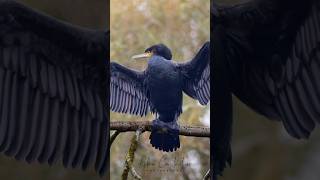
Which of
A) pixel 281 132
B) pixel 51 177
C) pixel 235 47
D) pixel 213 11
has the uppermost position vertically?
pixel 213 11

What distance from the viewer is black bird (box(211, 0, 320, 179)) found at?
3895 mm

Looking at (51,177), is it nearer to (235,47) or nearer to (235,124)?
(235,124)

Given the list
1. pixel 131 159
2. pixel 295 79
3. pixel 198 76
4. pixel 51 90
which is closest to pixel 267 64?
pixel 295 79

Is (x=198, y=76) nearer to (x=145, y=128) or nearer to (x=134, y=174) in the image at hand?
(x=145, y=128)

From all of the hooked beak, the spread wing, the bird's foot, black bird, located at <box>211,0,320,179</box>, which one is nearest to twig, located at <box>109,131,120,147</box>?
the bird's foot

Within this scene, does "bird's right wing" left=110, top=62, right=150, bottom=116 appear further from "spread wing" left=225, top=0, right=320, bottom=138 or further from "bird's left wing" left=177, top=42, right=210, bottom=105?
"spread wing" left=225, top=0, right=320, bottom=138

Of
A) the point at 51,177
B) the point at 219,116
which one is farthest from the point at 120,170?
the point at 219,116

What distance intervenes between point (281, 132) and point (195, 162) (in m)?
0.63

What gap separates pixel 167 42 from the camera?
3.94 m

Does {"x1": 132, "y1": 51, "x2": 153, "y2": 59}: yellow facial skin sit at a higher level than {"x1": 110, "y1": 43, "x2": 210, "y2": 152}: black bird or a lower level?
higher

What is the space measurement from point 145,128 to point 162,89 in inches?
11.8

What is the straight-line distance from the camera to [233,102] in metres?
3.94

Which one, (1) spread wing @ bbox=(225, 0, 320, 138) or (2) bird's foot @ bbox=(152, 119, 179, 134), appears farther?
(2) bird's foot @ bbox=(152, 119, 179, 134)

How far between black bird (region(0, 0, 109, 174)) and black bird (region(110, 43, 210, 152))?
130mm
